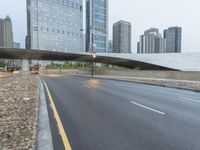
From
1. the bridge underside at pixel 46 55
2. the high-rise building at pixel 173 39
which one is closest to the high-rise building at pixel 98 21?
the high-rise building at pixel 173 39

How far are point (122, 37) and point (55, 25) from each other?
58.9 metres

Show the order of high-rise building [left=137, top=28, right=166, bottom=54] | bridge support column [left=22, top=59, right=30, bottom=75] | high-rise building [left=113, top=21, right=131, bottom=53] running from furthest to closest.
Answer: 1. high-rise building [left=113, top=21, right=131, bottom=53]
2. high-rise building [left=137, top=28, right=166, bottom=54]
3. bridge support column [left=22, top=59, right=30, bottom=75]

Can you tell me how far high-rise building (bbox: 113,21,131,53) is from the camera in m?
178

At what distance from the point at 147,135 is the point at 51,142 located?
2.65 metres

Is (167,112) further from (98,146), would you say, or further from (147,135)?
(98,146)

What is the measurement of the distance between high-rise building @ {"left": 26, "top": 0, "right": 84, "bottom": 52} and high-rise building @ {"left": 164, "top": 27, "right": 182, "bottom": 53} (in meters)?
73.7

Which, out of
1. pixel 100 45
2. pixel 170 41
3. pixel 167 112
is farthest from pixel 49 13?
pixel 167 112

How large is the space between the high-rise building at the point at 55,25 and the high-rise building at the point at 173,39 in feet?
242

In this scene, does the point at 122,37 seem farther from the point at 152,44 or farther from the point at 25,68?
the point at 25,68

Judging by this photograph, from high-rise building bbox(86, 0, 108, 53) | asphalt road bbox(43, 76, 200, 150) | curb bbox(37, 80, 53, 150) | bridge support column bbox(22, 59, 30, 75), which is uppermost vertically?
high-rise building bbox(86, 0, 108, 53)

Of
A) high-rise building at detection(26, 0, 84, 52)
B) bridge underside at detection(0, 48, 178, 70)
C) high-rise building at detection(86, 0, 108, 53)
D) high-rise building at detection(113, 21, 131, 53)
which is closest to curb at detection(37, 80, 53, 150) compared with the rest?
bridge underside at detection(0, 48, 178, 70)

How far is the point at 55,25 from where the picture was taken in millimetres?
149125

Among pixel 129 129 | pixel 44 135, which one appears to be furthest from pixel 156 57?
pixel 44 135

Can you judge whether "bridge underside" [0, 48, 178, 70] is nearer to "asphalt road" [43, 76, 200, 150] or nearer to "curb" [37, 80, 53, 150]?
"asphalt road" [43, 76, 200, 150]
